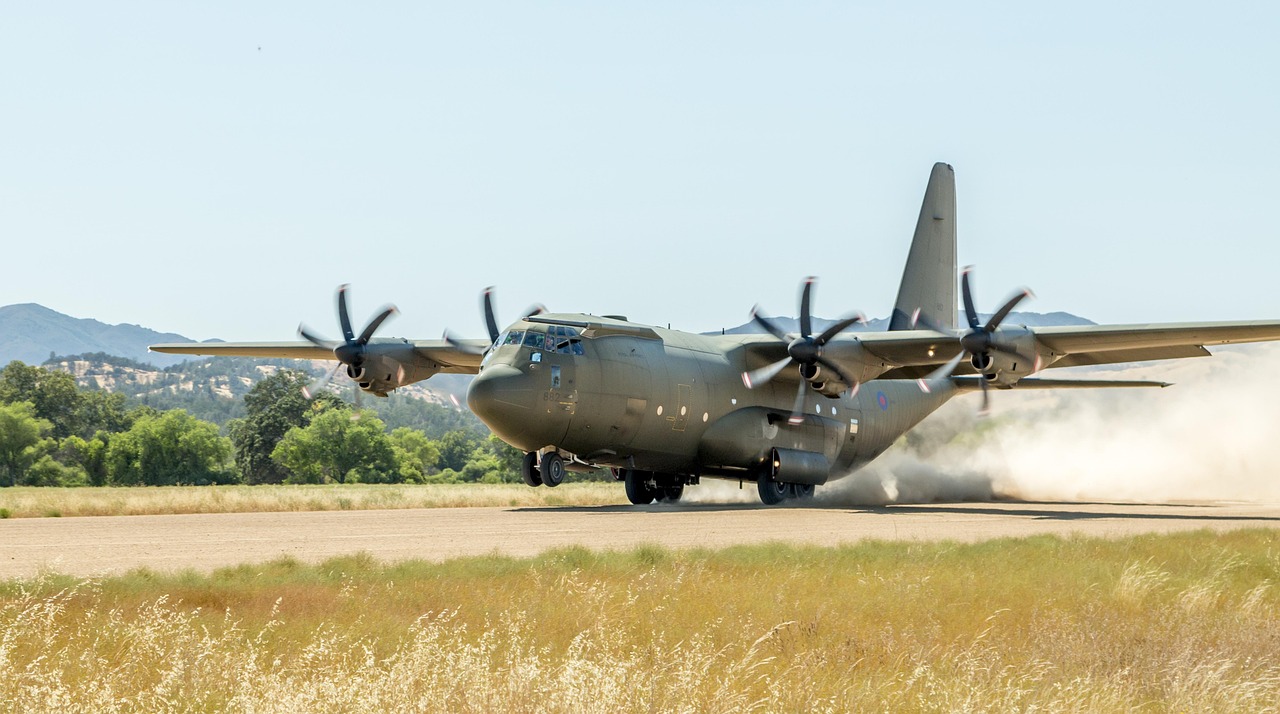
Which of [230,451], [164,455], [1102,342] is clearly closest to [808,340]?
[1102,342]

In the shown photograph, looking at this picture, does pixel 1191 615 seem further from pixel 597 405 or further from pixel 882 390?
pixel 882 390

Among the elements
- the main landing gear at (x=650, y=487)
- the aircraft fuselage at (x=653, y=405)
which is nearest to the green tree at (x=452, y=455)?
the main landing gear at (x=650, y=487)

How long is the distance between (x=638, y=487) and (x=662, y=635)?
24478mm

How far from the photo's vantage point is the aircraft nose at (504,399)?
94.5 ft

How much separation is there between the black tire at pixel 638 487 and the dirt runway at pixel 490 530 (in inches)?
57.9

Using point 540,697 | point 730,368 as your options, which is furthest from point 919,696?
point 730,368

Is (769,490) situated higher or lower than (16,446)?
higher

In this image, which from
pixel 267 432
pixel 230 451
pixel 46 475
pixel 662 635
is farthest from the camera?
pixel 267 432

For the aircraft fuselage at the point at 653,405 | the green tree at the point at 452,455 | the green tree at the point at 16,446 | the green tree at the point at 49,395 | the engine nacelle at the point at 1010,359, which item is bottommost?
the green tree at the point at 452,455

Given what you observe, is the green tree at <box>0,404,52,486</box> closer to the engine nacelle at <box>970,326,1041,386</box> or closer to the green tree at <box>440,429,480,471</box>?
the green tree at <box>440,429,480,471</box>

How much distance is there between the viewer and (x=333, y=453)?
106625 millimetres

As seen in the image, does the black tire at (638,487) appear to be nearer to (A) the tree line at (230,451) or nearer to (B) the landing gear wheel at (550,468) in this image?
(B) the landing gear wheel at (550,468)

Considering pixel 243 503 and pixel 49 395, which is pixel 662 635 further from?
pixel 49 395

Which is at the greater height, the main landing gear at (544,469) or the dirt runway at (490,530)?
the main landing gear at (544,469)
